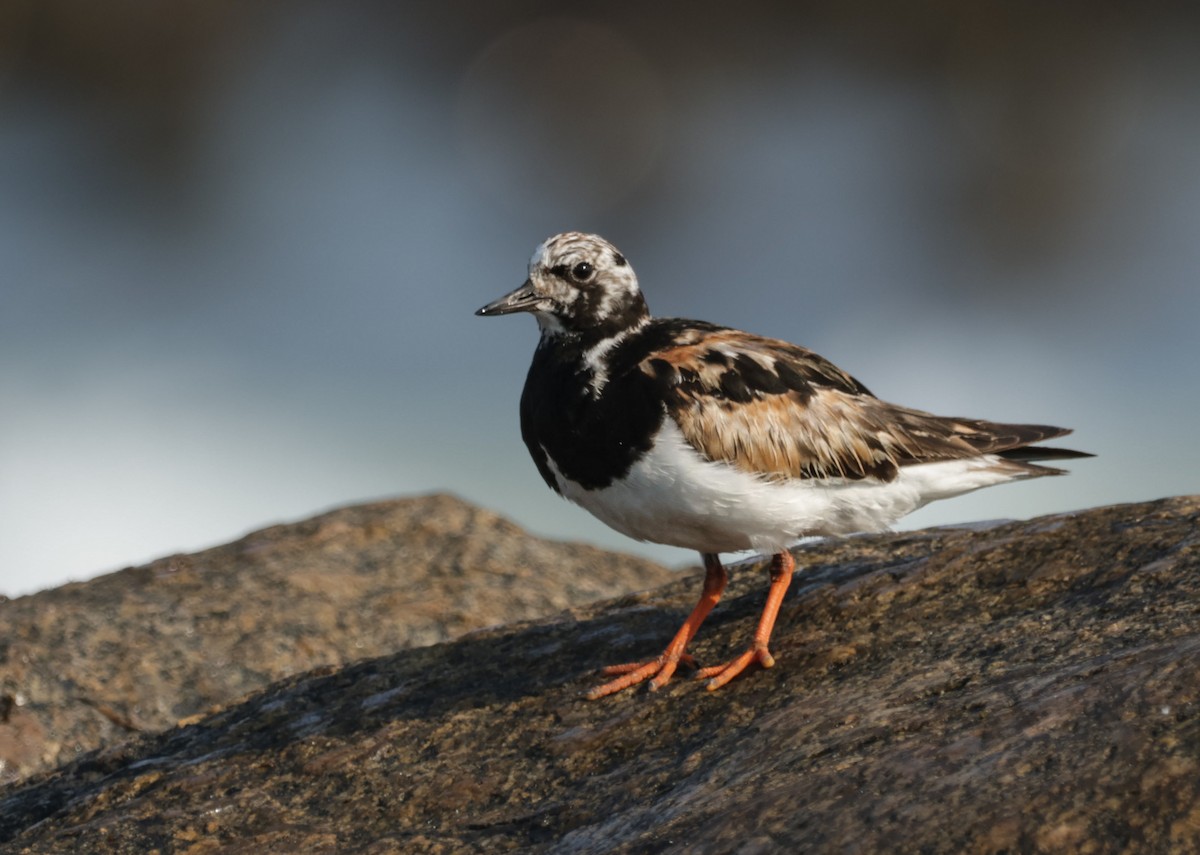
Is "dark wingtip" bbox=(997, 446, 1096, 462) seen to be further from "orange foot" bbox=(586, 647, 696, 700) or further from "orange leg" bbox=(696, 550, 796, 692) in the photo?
"orange foot" bbox=(586, 647, 696, 700)

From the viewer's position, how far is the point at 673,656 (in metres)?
7.69

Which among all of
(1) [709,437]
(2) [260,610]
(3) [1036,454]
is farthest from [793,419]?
(2) [260,610]

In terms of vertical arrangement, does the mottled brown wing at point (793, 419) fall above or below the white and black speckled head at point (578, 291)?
below

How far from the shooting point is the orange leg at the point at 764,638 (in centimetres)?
718

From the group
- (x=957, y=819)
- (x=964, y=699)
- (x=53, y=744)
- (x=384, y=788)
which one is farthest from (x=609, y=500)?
(x=53, y=744)

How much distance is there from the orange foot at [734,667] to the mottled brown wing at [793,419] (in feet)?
3.63

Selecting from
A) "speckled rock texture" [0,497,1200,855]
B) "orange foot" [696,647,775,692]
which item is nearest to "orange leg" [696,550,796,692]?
"orange foot" [696,647,775,692]

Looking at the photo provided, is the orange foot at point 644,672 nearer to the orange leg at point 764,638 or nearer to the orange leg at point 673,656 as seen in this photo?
the orange leg at point 673,656

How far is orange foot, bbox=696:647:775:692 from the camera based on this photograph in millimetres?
7148

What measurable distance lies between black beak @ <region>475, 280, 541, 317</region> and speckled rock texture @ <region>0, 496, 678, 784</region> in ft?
9.22

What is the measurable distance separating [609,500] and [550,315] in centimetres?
150

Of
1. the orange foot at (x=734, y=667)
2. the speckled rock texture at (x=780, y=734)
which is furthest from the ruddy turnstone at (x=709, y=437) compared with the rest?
the speckled rock texture at (x=780, y=734)

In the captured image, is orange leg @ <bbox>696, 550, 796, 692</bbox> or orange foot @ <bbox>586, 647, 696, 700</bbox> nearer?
orange leg @ <bbox>696, 550, 796, 692</bbox>

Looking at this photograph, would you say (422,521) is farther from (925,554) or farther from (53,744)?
(925,554)
